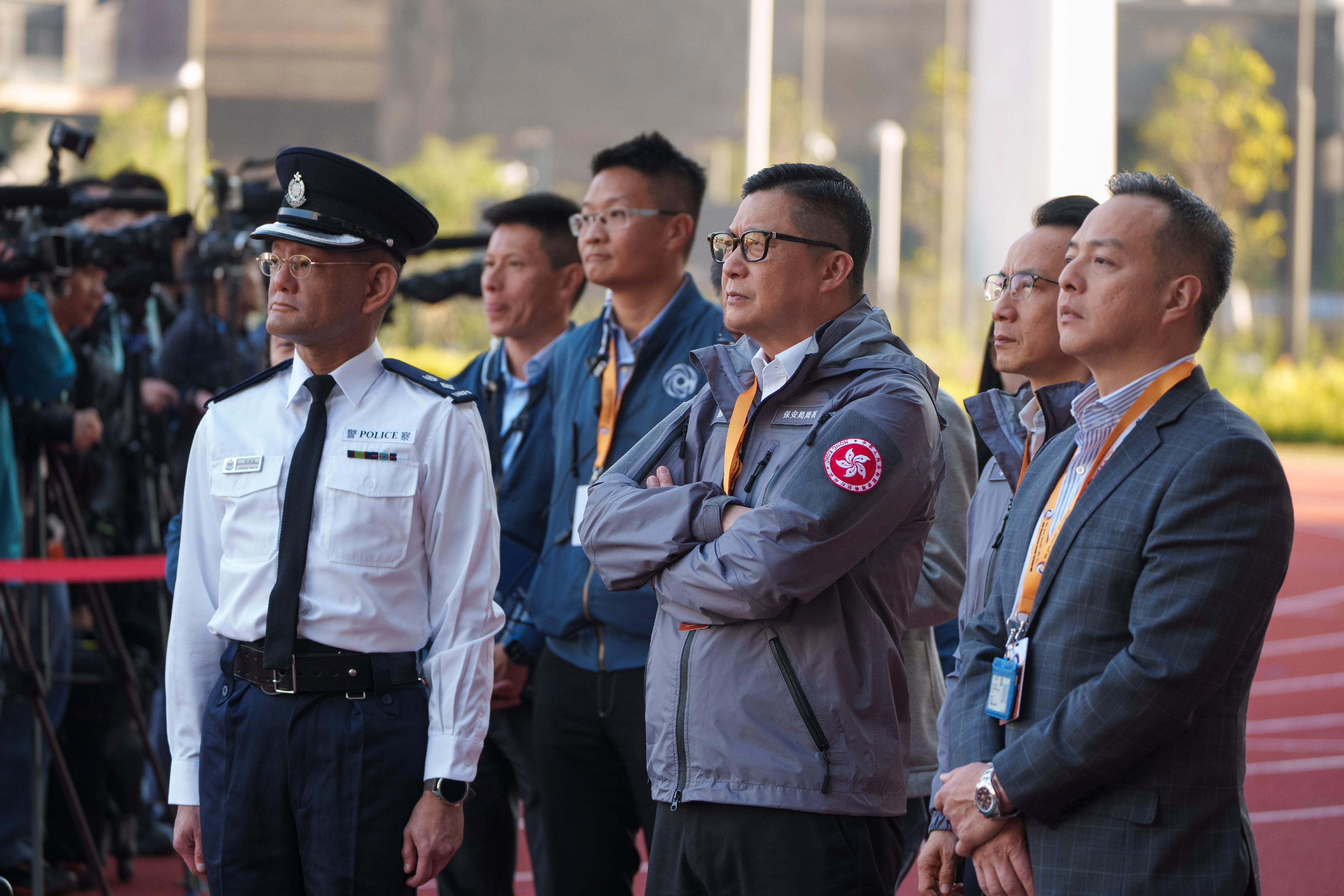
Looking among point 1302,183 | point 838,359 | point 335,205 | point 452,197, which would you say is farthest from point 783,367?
point 452,197

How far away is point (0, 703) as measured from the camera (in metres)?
4.69

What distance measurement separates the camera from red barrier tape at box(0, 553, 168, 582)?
3906mm

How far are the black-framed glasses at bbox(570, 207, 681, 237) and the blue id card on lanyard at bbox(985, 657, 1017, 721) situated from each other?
6.31ft

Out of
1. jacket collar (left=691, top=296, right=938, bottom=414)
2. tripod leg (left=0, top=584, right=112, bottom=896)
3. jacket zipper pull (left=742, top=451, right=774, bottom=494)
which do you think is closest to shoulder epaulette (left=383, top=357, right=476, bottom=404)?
jacket collar (left=691, top=296, right=938, bottom=414)

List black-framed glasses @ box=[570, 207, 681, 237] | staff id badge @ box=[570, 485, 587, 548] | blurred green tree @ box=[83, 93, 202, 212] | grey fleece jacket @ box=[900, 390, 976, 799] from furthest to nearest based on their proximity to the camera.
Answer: blurred green tree @ box=[83, 93, 202, 212] < black-framed glasses @ box=[570, 207, 681, 237] < staff id badge @ box=[570, 485, 587, 548] < grey fleece jacket @ box=[900, 390, 976, 799]

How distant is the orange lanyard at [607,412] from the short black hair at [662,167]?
48cm

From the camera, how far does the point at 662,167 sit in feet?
12.9

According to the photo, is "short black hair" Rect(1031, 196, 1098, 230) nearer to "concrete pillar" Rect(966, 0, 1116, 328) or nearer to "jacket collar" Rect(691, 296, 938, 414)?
"jacket collar" Rect(691, 296, 938, 414)

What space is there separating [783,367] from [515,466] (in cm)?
149

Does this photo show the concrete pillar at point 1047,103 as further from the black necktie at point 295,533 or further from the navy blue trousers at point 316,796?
the navy blue trousers at point 316,796

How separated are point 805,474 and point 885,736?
0.50 meters

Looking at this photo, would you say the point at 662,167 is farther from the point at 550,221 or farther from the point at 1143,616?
the point at 1143,616

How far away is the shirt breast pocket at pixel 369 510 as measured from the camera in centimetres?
262

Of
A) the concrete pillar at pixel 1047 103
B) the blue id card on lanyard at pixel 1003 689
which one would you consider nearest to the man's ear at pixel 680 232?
the blue id card on lanyard at pixel 1003 689
